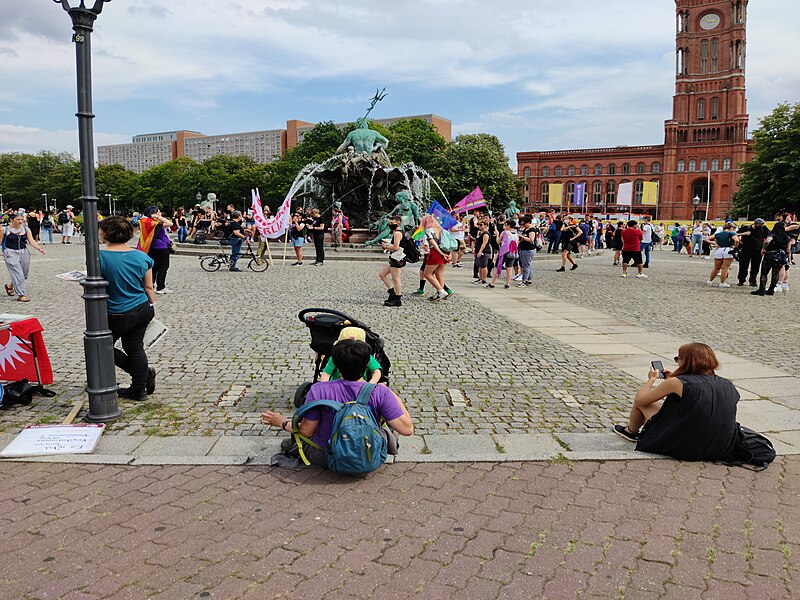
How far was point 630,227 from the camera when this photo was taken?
18.8 meters

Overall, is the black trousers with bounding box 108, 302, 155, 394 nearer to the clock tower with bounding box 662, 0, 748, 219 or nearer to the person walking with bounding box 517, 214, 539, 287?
the person walking with bounding box 517, 214, 539, 287

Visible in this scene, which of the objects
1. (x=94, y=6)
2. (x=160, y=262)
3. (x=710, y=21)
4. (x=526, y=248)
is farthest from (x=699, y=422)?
(x=710, y=21)

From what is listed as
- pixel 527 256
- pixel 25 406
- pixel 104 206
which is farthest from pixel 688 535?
pixel 104 206

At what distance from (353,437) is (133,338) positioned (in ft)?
8.96

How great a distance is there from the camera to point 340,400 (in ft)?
14.2

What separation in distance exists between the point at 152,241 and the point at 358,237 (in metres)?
15.7

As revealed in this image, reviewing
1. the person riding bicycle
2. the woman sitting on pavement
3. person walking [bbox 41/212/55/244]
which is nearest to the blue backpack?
the woman sitting on pavement

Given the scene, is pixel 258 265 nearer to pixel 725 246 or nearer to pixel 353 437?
pixel 725 246

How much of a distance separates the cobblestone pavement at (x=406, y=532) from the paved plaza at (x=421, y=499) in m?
0.01

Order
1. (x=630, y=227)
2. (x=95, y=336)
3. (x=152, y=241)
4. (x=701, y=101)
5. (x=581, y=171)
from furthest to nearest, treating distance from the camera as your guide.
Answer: (x=581, y=171)
(x=701, y=101)
(x=630, y=227)
(x=152, y=241)
(x=95, y=336)

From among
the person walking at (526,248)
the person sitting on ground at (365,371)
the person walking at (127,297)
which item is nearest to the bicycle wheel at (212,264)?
the person walking at (526,248)

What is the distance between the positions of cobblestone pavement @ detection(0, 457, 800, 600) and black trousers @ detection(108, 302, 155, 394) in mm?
1485

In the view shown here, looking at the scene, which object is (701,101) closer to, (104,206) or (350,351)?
(104,206)

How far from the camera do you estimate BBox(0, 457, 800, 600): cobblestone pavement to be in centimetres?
310
